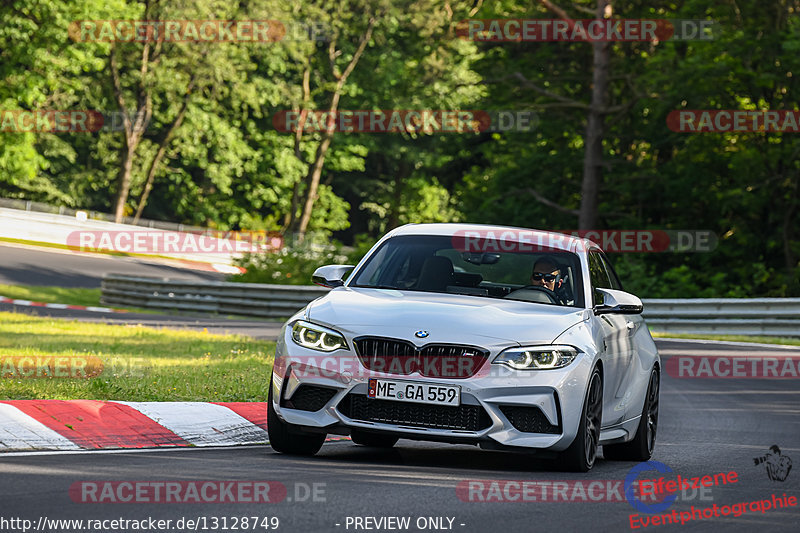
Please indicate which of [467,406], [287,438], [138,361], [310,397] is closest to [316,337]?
[310,397]

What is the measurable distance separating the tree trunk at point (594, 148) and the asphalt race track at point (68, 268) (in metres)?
14.9

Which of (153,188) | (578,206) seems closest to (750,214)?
(578,206)

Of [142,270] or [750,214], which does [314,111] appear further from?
[750,214]

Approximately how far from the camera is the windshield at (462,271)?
30.8ft

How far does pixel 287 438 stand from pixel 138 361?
689cm

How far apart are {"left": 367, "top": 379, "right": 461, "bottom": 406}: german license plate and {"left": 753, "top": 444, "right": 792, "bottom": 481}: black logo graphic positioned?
2372mm

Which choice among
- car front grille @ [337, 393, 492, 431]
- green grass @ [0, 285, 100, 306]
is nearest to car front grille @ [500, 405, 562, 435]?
car front grille @ [337, 393, 492, 431]

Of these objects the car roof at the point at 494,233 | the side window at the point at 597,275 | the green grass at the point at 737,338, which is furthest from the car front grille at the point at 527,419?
the green grass at the point at 737,338

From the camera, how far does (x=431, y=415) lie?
8.09 meters

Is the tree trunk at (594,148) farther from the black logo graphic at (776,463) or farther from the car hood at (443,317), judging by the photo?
the car hood at (443,317)

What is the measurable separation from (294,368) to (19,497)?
2.34m

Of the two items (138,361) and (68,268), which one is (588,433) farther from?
(68,268)

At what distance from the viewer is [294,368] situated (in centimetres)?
839

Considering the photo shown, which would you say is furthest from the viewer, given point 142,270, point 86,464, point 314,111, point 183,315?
point 314,111
